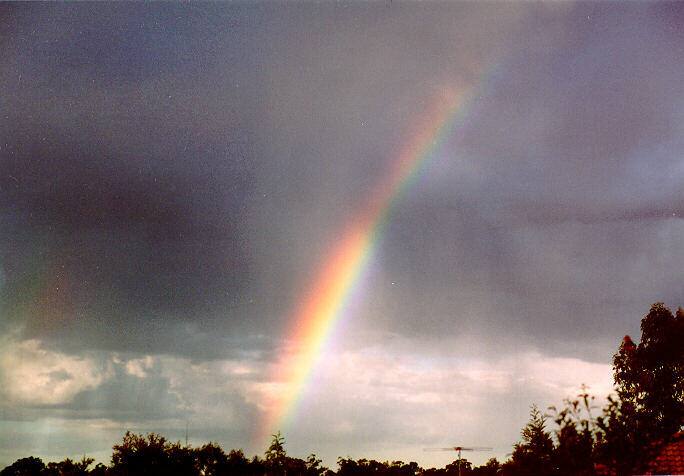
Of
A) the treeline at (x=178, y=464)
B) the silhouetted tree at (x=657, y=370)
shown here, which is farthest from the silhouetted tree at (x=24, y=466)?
the silhouetted tree at (x=657, y=370)

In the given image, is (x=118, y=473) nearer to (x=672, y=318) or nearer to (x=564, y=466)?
(x=564, y=466)

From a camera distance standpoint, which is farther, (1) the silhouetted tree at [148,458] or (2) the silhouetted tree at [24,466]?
(2) the silhouetted tree at [24,466]

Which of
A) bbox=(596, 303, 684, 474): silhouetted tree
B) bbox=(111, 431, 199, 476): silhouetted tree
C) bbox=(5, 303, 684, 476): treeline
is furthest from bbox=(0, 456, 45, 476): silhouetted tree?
bbox=(596, 303, 684, 474): silhouetted tree

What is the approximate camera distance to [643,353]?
5631cm

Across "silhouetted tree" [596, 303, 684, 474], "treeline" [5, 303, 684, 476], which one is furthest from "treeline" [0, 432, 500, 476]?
"silhouetted tree" [596, 303, 684, 474]

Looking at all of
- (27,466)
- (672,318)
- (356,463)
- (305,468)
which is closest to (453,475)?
(356,463)

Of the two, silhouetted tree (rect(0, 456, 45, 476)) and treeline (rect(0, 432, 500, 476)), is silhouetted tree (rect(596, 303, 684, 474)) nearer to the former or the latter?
treeline (rect(0, 432, 500, 476))

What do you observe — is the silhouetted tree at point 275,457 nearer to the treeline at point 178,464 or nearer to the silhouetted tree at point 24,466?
the treeline at point 178,464

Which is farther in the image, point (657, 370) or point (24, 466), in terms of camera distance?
point (24, 466)

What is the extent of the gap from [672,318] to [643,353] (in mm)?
4136

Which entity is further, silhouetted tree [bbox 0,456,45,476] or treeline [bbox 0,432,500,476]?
silhouetted tree [bbox 0,456,45,476]

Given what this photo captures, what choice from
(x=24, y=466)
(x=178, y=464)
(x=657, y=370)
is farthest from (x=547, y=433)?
(x=24, y=466)

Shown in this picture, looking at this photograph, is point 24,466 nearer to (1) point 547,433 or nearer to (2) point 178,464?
(2) point 178,464

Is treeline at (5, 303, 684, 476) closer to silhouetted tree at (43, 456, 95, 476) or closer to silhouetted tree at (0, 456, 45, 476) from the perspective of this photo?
silhouetted tree at (43, 456, 95, 476)
